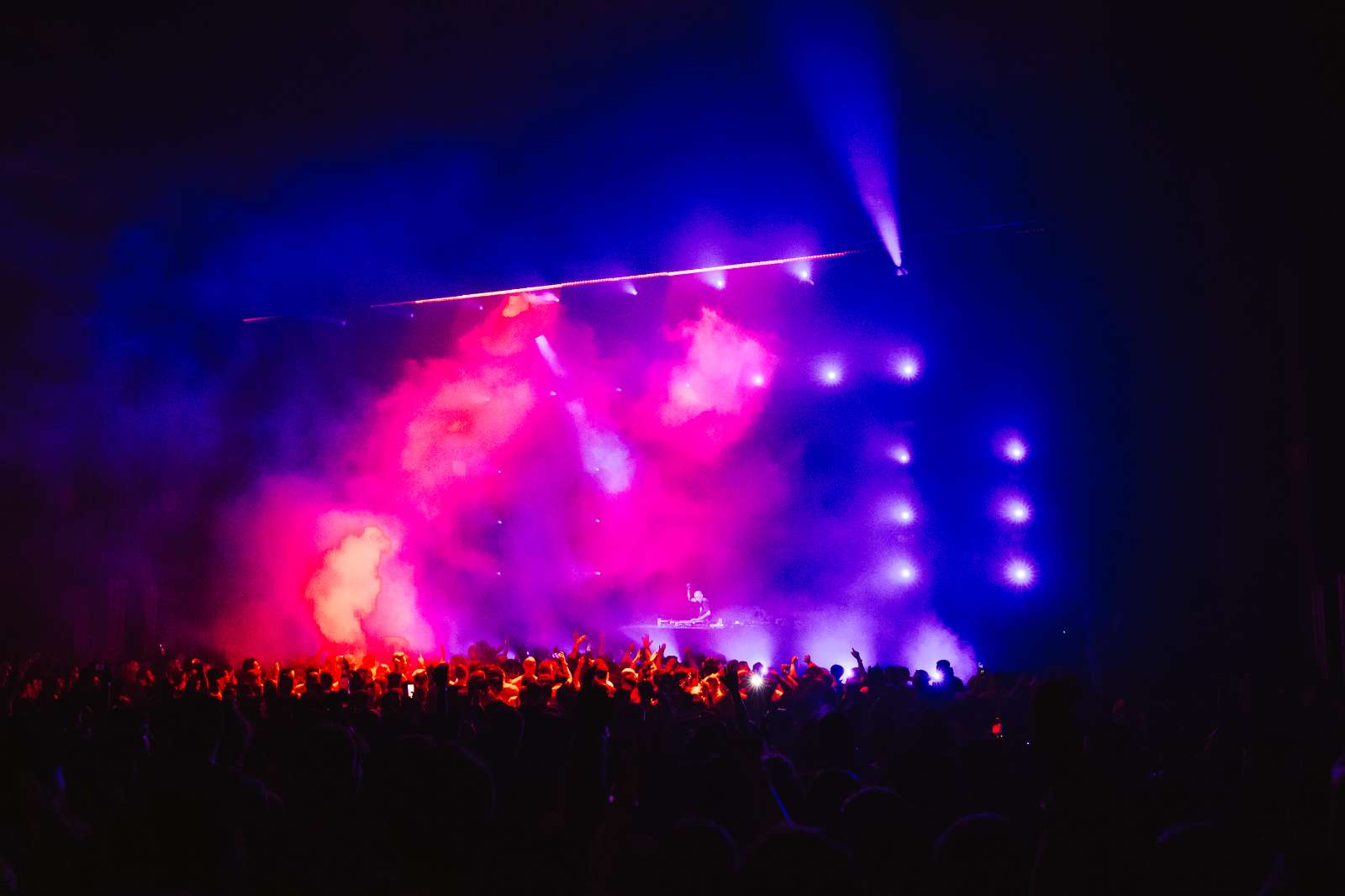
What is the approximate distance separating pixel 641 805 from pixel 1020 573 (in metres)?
12.6

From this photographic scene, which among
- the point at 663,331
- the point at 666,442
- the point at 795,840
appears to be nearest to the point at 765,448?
the point at 666,442

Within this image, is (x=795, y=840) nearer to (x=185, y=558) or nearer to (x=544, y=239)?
(x=544, y=239)

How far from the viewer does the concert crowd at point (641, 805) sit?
9.30ft

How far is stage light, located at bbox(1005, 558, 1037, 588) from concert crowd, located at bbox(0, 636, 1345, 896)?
7842 millimetres

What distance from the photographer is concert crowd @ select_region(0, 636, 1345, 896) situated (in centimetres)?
284

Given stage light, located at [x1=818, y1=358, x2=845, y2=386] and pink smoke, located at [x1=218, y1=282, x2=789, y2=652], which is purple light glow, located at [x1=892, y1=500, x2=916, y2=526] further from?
pink smoke, located at [x1=218, y1=282, x2=789, y2=652]

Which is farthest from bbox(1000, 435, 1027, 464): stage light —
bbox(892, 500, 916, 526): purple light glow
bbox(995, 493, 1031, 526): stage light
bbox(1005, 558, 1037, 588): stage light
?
bbox(892, 500, 916, 526): purple light glow

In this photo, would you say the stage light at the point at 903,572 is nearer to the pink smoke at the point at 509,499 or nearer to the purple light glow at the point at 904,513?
the purple light glow at the point at 904,513

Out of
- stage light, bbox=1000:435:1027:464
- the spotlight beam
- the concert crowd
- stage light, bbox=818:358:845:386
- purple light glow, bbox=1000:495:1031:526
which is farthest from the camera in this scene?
stage light, bbox=818:358:845:386

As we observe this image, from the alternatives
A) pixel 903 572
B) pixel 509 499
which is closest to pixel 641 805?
pixel 903 572

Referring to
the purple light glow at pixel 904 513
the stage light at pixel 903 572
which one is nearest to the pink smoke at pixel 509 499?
the purple light glow at pixel 904 513

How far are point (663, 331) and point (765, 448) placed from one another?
11.9 ft

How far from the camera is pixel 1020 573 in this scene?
15438 mm

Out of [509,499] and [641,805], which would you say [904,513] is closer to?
[509,499]
